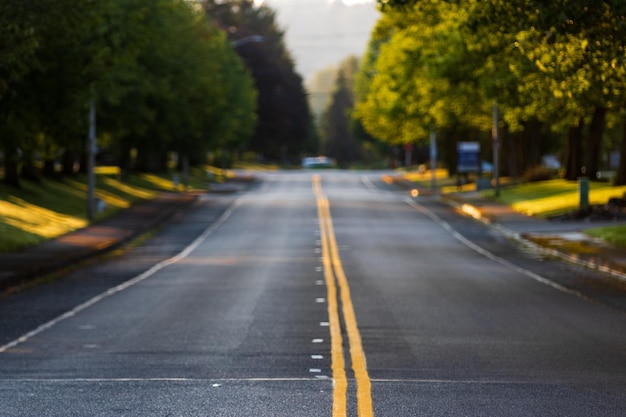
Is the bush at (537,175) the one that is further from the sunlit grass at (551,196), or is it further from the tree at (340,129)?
the tree at (340,129)

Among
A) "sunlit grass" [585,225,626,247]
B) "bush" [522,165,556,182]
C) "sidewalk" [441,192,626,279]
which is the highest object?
"bush" [522,165,556,182]

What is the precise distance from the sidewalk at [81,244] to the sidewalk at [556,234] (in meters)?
11.7

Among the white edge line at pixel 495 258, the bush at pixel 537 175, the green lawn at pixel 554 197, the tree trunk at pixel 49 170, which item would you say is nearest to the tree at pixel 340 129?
the bush at pixel 537 175

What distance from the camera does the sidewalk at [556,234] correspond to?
27694 mm

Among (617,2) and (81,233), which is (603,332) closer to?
(617,2)

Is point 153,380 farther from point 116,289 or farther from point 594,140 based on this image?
point 594,140

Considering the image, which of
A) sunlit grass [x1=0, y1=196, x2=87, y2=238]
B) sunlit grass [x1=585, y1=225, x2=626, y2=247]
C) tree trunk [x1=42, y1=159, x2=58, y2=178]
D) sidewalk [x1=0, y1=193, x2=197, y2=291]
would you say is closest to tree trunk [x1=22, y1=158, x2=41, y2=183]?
sidewalk [x1=0, y1=193, x2=197, y2=291]

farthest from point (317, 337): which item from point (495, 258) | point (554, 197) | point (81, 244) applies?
point (554, 197)

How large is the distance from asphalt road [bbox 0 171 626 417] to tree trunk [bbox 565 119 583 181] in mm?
27745

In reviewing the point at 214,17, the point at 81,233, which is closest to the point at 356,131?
the point at 214,17

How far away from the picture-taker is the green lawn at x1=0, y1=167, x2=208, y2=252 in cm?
3453

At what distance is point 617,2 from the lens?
17484 mm

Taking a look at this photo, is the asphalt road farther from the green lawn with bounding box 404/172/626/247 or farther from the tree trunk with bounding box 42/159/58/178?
the tree trunk with bounding box 42/159/58/178

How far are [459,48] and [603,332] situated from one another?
27511 millimetres
